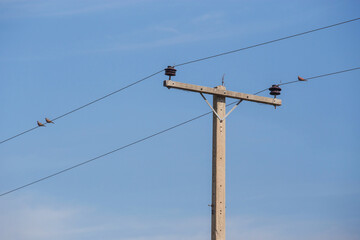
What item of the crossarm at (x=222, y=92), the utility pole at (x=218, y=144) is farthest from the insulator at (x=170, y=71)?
the crossarm at (x=222, y=92)

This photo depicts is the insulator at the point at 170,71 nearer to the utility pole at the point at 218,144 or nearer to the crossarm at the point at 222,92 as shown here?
the utility pole at the point at 218,144

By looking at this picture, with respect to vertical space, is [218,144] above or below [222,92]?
below

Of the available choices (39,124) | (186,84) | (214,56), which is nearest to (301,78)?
(214,56)

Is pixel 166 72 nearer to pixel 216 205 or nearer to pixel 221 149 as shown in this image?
pixel 221 149

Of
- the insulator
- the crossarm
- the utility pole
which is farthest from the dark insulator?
the insulator

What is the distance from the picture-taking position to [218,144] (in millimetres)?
A: 18984

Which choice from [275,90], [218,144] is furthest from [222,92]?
[275,90]

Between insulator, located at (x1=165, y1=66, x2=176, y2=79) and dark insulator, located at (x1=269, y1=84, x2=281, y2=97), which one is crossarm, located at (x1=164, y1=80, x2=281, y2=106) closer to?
dark insulator, located at (x1=269, y1=84, x2=281, y2=97)

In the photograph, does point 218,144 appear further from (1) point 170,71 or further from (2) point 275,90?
(2) point 275,90

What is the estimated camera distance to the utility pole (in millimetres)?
18469

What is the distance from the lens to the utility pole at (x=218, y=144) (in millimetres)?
18469

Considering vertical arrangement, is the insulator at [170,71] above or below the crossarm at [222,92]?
above

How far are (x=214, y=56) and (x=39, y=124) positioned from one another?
877 centimetres

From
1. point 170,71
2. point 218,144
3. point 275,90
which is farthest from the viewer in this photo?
point 275,90
